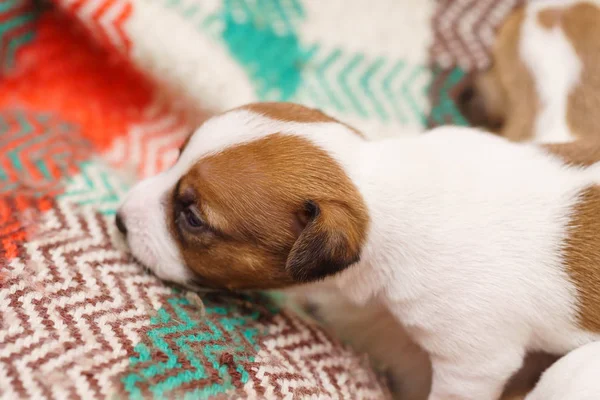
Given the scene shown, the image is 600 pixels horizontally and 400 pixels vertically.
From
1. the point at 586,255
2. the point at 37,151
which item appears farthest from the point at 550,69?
the point at 37,151

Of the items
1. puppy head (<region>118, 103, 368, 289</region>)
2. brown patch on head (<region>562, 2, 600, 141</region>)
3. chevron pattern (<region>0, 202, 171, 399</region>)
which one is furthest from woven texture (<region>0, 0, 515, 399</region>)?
brown patch on head (<region>562, 2, 600, 141</region>)

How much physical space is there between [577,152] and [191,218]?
108 centimetres

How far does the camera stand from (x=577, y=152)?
1841 millimetres

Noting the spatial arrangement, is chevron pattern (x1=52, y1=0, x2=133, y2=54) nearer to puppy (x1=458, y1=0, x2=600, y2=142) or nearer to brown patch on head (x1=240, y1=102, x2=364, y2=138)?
brown patch on head (x1=240, y1=102, x2=364, y2=138)

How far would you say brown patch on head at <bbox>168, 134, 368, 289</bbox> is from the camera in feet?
5.17

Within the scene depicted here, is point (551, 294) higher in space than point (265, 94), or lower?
lower

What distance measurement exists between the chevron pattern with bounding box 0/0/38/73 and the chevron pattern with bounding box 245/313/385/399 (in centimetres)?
146

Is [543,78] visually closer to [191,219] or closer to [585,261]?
[585,261]

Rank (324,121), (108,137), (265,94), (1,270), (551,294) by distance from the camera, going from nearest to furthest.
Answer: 1. (1,270)
2. (551,294)
3. (324,121)
4. (108,137)
5. (265,94)

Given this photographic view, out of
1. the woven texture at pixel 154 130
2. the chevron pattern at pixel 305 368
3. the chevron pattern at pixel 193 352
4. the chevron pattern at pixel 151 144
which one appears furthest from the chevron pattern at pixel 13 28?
the chevron pattern at pixel 305 368

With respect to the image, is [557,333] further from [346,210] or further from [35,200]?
[35,200]

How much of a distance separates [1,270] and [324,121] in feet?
2.91

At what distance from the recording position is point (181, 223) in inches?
68.6

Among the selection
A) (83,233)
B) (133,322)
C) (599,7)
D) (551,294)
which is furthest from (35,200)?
(599,7)
